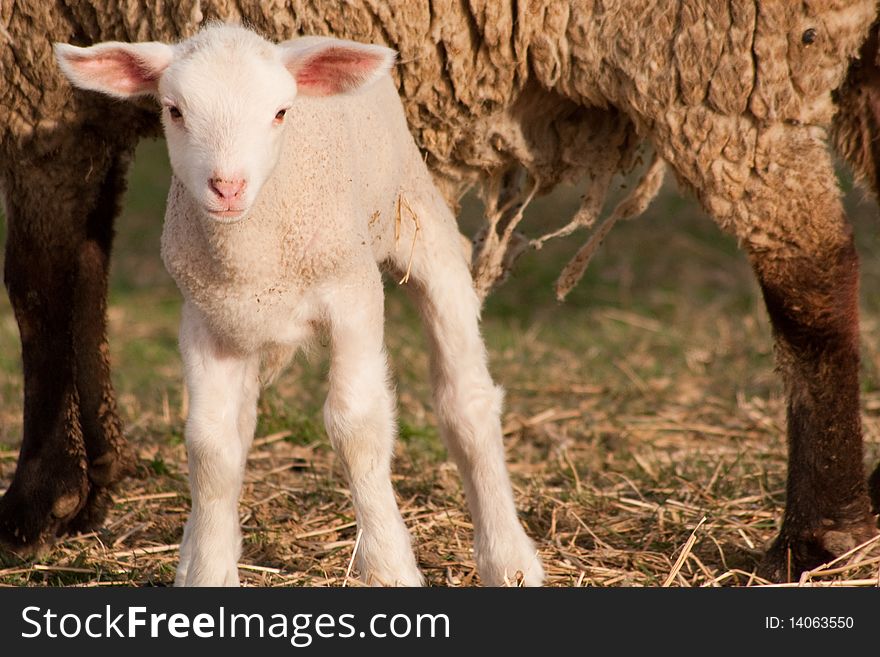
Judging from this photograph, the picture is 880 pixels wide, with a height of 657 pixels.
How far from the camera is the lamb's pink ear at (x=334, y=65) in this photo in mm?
2854

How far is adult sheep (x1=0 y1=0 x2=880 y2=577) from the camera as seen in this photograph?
→ 3.44 meters

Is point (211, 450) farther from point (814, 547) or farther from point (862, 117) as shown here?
point (862, 117)

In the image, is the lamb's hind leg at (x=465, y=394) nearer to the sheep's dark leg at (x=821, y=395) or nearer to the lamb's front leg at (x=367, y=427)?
the lamb's front leg at (x=367, y=427)

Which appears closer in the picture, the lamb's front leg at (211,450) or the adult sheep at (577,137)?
the lamb's front leg at (211,450)

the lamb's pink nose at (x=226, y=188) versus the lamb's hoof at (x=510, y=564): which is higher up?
the lamb's pink nose at (x=226, y=188)

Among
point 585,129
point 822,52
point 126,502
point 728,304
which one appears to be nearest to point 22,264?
point 126,502

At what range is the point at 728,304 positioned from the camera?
23.0 ft

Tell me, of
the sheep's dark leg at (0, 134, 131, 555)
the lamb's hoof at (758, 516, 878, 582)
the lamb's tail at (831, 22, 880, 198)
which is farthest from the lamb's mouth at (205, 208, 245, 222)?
the lamb's tail at (831, 22, 880, 198)

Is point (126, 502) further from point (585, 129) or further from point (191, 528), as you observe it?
point (585, 129)

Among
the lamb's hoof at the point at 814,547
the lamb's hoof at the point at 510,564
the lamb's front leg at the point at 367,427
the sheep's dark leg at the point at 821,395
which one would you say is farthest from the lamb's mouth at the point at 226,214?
the lamb's hoof at the point at 814,547

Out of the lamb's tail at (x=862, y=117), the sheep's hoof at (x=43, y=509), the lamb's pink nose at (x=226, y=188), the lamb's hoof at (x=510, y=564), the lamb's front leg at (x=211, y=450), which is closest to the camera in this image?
the lamb's pink nose at (x=226, y=188)

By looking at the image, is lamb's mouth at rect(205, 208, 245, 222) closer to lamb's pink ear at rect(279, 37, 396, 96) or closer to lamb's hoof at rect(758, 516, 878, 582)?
lamb's pink ear at rect(279, 37, 396, 96)

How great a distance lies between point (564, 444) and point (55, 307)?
186cm

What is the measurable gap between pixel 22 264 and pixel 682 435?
2424 mm
